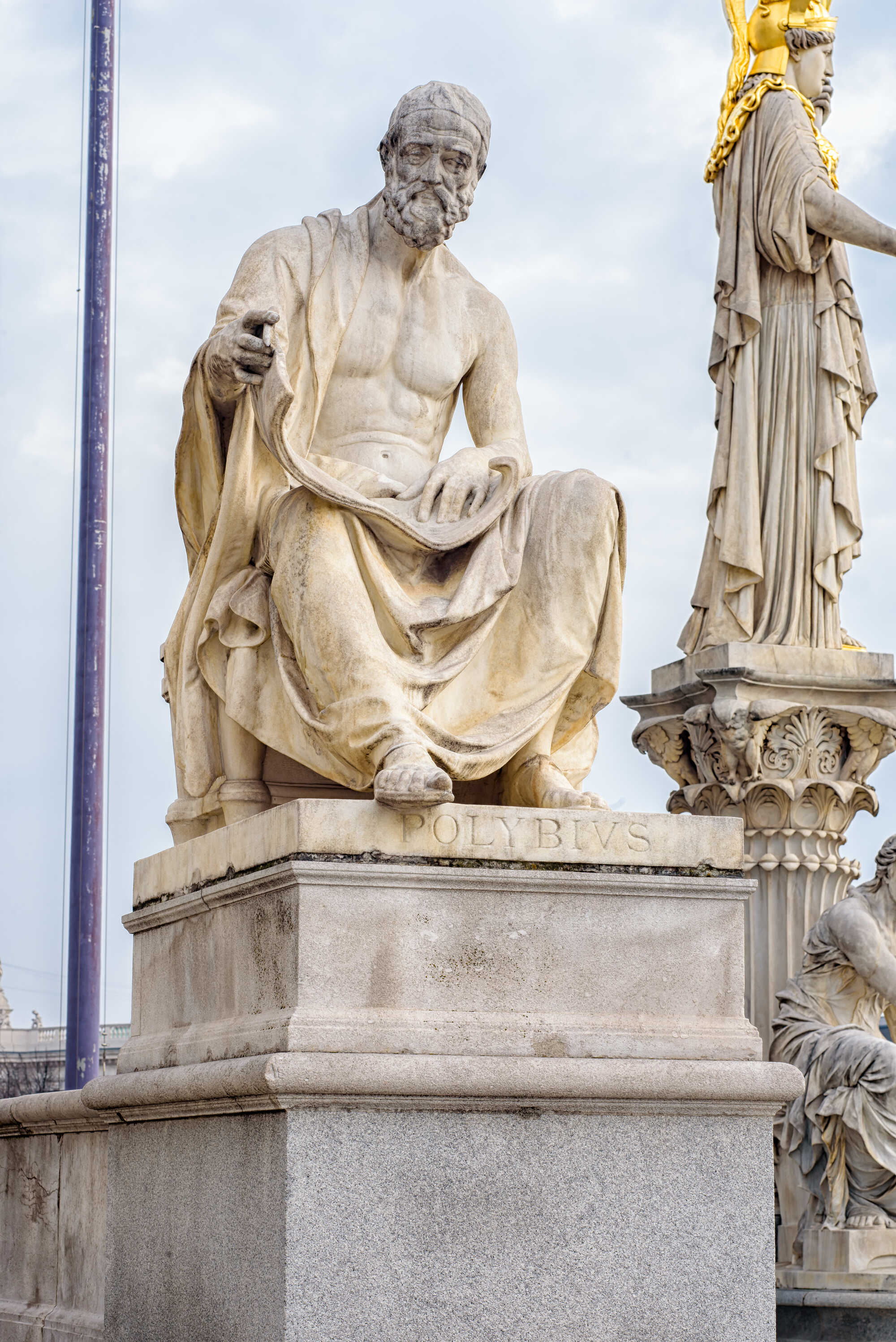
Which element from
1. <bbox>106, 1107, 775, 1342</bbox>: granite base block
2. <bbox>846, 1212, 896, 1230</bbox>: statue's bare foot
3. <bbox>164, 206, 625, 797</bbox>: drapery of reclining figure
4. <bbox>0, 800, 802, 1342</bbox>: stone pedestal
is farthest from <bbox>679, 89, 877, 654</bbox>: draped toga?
<bbox>106, 1107, 775, 1342</bbox>: granite base block

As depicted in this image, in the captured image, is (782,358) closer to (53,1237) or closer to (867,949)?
(867,949)

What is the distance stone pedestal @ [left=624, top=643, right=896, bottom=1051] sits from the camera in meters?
10.8

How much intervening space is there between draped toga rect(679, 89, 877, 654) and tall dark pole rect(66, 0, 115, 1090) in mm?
3307

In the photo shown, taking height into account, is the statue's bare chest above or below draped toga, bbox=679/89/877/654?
below

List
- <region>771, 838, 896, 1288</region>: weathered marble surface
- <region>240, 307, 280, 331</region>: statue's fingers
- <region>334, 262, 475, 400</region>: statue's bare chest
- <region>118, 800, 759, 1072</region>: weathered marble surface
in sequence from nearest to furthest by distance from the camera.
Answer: <region>118, 800, 759, 1072</region>: weathered marble surface
<region>240, 307, 280, 331</region>: statue's fingers
<region>334, 262, 475, 400</region>: statue's bare chest
<region>771, 838, 896, 1288</region>: weathered marble surface

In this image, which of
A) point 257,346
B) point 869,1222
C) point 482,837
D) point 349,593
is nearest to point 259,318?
point 257,346

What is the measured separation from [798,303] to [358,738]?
23.2 feet

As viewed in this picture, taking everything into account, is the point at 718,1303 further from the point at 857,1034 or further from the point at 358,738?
the point at 857,1034

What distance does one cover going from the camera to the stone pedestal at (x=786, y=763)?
10812mm

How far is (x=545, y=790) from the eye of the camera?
18.3ft

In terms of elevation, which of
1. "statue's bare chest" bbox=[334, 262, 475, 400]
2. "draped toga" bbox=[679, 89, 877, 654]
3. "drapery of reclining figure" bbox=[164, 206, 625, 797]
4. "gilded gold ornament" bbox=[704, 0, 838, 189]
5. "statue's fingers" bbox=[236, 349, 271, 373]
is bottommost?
"drapery of reclining figure" bbox=[164, 206, 625, 797]

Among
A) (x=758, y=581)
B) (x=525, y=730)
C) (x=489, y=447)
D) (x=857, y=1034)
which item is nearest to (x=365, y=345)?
(x=489, y=447)

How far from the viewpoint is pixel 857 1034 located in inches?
379

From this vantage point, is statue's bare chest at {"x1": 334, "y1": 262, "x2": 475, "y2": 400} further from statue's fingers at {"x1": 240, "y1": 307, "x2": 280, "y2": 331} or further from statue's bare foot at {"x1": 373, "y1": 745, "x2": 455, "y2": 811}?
statue's bare foot at {"x1": 373, "y1": 745, "x2": 455, "y2": 811}
